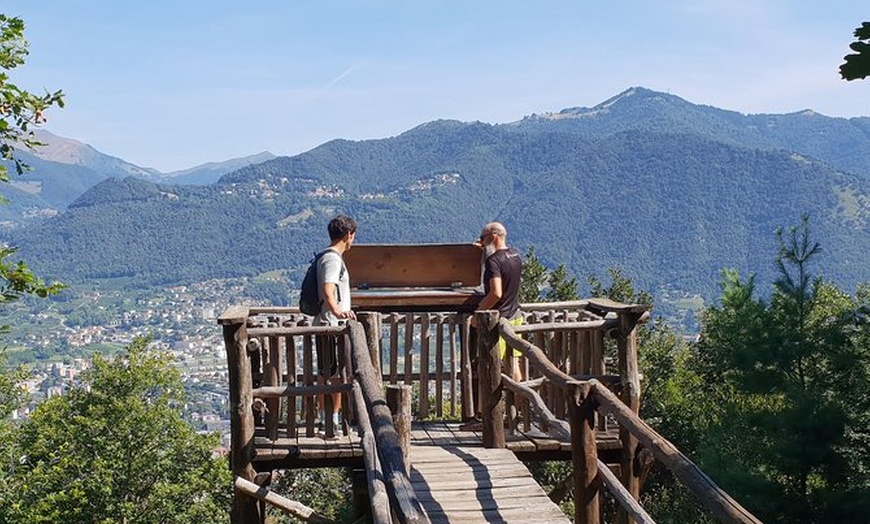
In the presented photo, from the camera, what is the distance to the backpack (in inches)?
270

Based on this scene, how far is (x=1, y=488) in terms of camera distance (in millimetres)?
10539

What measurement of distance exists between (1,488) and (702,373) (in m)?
21.2

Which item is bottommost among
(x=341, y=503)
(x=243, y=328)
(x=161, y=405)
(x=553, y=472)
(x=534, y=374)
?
(x=341, y=503)

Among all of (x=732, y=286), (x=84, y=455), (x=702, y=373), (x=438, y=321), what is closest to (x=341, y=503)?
(x=84, y=455)

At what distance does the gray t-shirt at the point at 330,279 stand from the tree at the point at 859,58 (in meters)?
4.87

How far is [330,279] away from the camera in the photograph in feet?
22.2

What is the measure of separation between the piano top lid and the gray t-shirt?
4.59 feet

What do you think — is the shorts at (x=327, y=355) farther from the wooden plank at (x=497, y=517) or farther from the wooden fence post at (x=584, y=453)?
the wooden fence post at (x=584, y=453)

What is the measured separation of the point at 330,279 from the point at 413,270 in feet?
5.74

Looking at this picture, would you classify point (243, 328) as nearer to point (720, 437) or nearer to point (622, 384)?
point (622, 384)

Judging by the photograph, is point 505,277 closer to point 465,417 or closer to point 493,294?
point 493,294

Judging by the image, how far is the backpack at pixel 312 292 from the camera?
6.86 m

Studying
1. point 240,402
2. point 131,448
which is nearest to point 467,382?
point 240,402

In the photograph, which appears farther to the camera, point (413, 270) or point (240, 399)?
point (413, 270)
